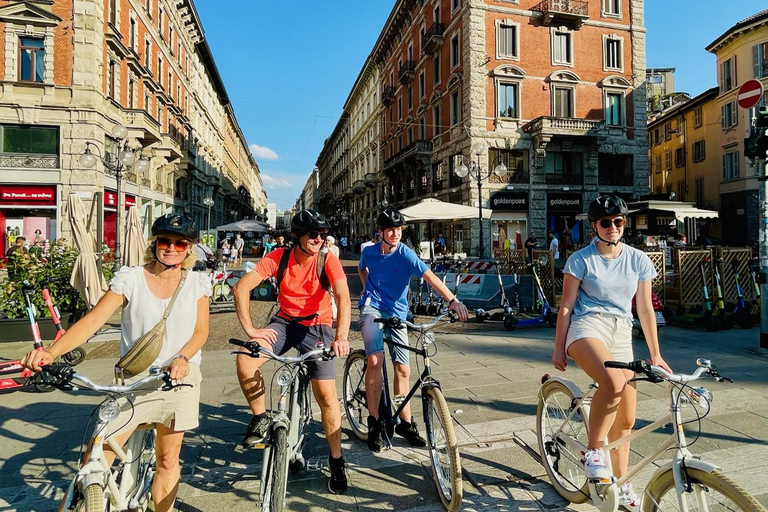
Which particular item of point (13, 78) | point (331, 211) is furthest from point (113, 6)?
point (331, 211)

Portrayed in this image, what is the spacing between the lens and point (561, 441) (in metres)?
2.92

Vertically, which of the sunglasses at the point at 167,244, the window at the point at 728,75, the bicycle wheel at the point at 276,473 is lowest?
the bicycle wheel at the point at 276,473

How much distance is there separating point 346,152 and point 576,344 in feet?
216

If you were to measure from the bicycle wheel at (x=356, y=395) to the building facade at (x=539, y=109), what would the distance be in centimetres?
2077

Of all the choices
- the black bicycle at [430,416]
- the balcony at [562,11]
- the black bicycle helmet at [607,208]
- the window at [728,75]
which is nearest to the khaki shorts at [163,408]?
the black bicycle at [430,416]

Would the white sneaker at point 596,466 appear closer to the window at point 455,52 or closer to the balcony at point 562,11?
the window at point 455,52

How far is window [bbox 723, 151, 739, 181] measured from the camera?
30.4 m

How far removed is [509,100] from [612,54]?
7.51 metres

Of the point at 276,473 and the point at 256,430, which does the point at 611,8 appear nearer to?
the point at 256,430

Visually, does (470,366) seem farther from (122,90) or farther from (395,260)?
(122,90)

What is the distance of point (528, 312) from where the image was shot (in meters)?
10.3

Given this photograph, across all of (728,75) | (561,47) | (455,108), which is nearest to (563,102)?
(561,47)

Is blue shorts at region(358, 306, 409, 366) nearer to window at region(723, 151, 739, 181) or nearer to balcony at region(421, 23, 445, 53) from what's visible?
balcony at region(421, 23, 445, 53)

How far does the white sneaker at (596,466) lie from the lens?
2.39 meters
